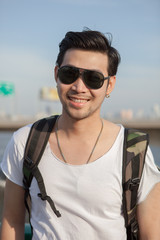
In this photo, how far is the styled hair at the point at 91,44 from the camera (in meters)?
2.15

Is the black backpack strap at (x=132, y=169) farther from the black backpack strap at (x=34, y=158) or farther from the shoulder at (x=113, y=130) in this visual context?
the black backpack strap at (x=34, y=158)

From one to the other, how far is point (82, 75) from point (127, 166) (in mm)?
660

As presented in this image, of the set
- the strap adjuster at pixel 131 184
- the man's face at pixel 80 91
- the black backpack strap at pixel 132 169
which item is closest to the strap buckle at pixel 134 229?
the black backpack strap at pixel 132 169

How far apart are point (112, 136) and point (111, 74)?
440 millimetres

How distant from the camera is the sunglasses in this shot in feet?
6.98

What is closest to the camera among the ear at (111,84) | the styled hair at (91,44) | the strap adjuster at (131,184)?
the strap adjuster at (131,184)

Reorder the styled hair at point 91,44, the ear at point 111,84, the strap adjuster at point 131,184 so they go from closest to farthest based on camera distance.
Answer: the strap adjuster at point 131,184
the styled hair at point 91,44
the ear at point 111,84

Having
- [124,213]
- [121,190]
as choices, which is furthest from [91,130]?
[124,213]

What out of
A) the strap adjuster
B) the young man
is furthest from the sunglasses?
the strap adjuster

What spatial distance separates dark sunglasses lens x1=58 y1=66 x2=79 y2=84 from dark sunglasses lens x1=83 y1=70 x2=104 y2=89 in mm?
63

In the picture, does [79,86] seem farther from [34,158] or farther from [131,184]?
A: [131,184]

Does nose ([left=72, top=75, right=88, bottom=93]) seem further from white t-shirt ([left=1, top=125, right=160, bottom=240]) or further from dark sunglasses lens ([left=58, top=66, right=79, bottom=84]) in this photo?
white t-shirt ([left=1, top=125, right=160, bottom=240])

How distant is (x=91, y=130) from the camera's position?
7.41 feet

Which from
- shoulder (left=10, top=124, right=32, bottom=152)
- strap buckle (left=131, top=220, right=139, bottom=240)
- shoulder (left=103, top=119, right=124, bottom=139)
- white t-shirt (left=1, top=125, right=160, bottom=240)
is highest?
shoulder (left=103, top=119, right=124, bottom=139)
